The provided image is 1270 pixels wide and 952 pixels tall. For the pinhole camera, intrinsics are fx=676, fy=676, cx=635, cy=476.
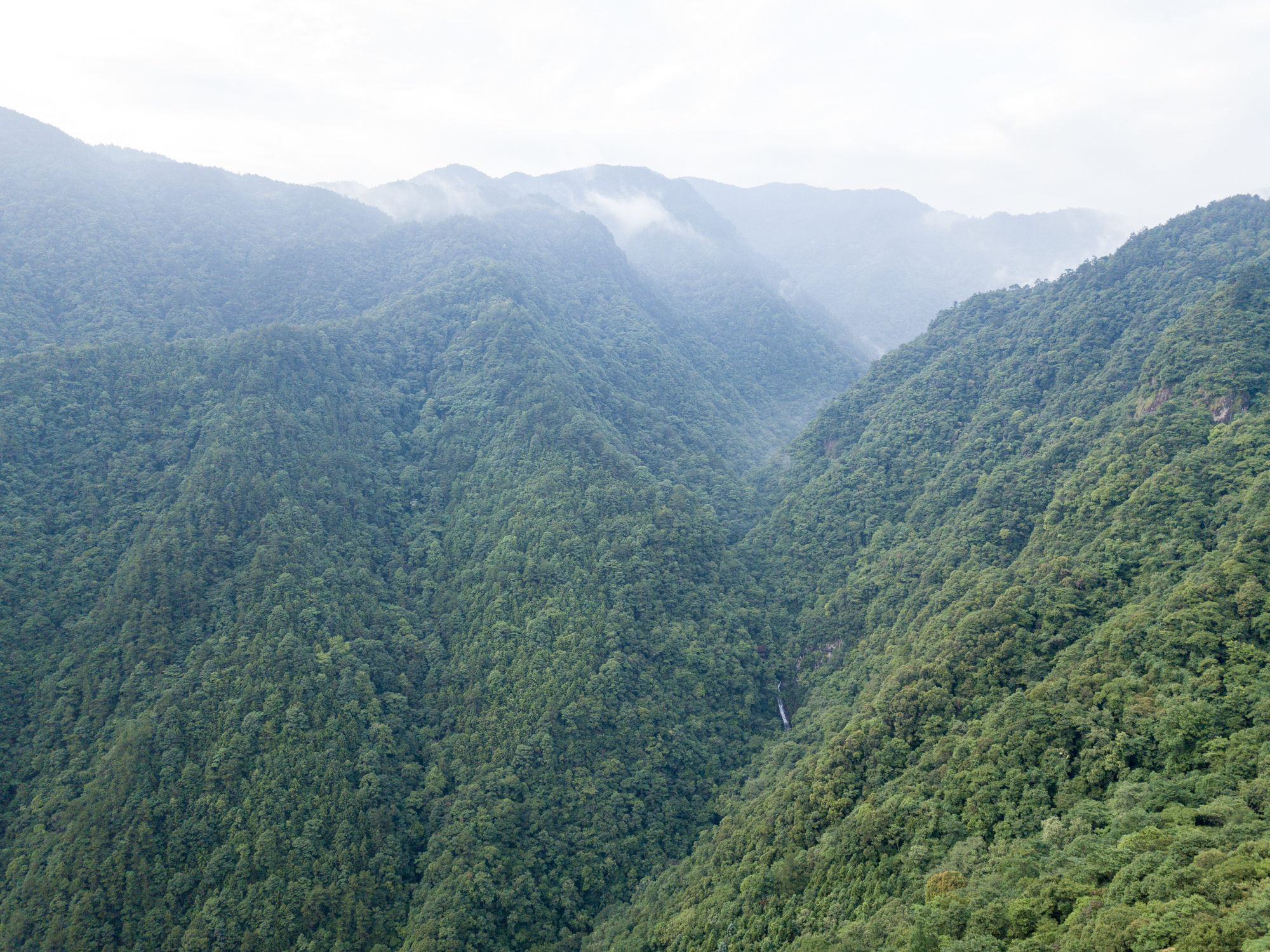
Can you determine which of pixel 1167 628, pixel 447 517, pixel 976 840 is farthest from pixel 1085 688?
pixel 447 517

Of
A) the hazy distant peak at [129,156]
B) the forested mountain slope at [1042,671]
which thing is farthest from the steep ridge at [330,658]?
the hazy distant peak at [129,156]

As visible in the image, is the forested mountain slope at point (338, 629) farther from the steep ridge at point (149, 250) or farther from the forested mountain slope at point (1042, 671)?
the forested mountain slope at point (1042, 671)

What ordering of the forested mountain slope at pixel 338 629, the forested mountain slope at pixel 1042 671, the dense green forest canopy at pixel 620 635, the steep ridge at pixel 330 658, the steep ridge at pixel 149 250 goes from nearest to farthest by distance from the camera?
the forested mountain slope at pixel 1042 671, the dense green forest canopy at pixel 620 635, the steep ridge at pixel 330 658, the forested mountain slope at pixel 338 629, the steep ridge at pixel 149 250

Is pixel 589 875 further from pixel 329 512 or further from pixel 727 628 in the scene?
pixel 329 512

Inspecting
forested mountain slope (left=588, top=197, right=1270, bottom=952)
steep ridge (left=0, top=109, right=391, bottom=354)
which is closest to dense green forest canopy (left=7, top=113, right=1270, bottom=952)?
forested mountain slope (left=588, top=197, right=1270, bottom=952)

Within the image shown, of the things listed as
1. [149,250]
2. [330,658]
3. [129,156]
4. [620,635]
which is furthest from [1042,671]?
[129,156]

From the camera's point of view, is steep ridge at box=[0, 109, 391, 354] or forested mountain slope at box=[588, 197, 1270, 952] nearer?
forested mountain slope at box=[588, 197, 1270, 952]

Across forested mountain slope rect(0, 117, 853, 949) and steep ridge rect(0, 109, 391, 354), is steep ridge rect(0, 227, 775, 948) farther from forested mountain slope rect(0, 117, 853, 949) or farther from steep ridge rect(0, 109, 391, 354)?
steep ridge rect(0, 109, 391, 354)
